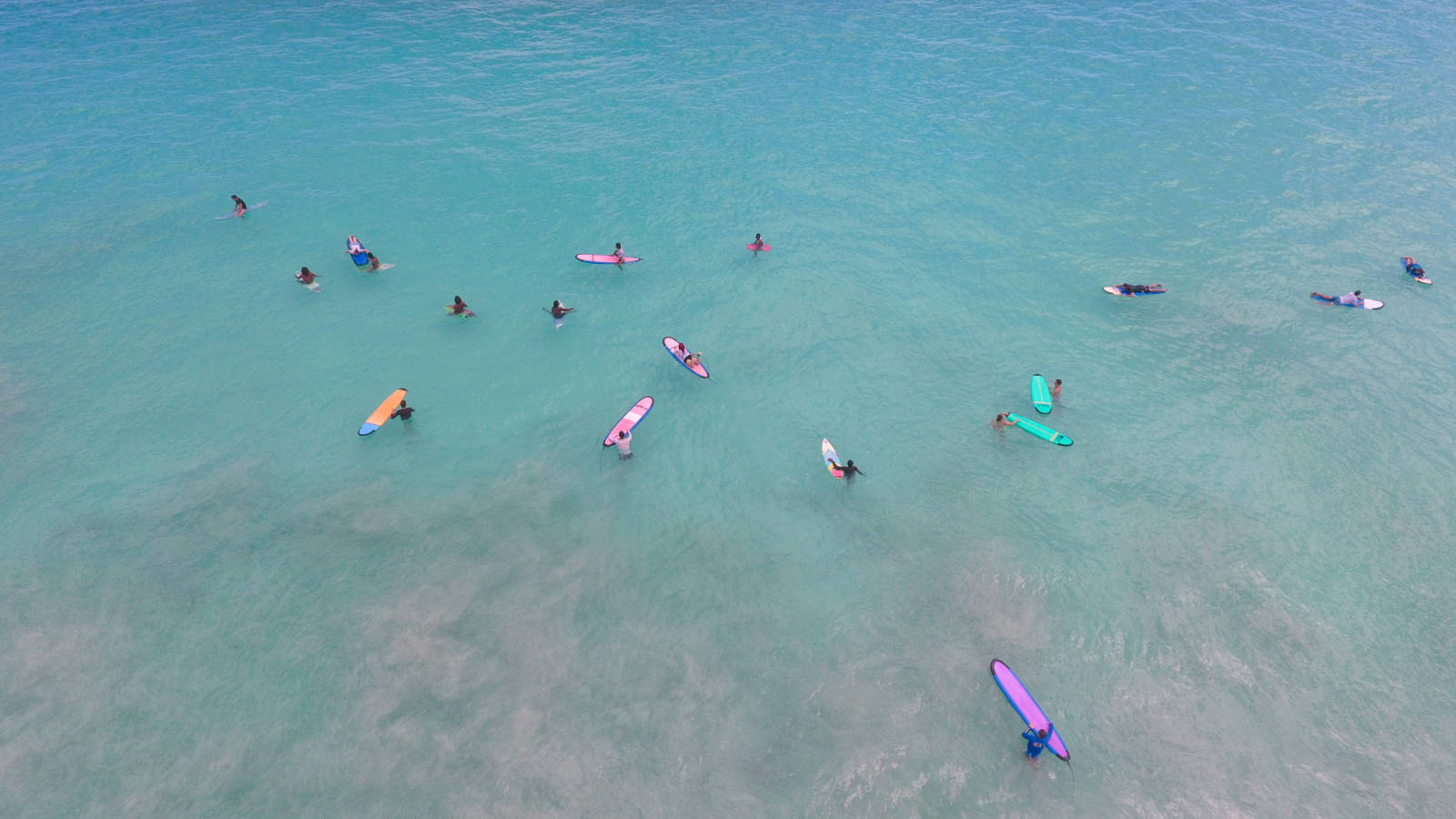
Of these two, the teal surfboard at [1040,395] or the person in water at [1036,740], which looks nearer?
the person in water at [1036,740]

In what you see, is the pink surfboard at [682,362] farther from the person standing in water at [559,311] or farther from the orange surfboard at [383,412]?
the orange surfboard at [383,412]

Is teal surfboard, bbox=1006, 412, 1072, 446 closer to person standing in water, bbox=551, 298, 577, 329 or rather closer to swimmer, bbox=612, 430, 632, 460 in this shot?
swimmer, bbox=612, 430, 632, 460

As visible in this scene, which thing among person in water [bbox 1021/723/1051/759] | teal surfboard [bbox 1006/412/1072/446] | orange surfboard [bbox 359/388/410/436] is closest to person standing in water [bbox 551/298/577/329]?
orange surfboard [bbox 359/388/410/436]

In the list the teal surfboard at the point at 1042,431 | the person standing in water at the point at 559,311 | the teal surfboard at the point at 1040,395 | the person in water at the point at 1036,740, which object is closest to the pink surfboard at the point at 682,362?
the person standing in water at the point at 559,311

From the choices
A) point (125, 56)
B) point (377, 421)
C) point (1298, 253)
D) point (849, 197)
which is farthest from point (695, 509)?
point (125, 56)

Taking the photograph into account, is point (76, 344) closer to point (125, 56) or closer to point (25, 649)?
point (25, 649)

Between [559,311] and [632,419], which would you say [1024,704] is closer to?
[632,419]

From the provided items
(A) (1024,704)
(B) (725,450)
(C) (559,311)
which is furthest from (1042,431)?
(C) (559,311)
